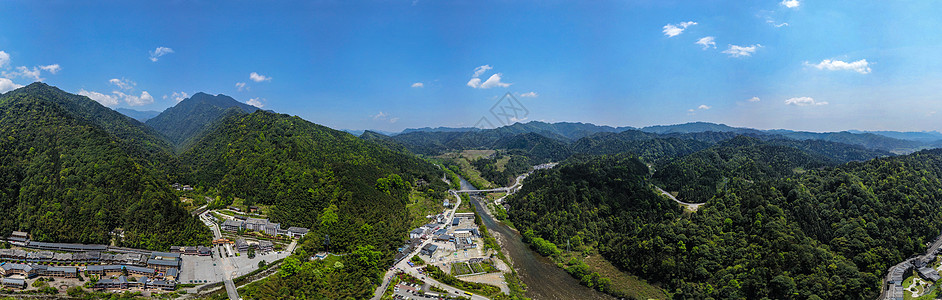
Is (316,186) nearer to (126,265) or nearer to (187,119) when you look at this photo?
(126,265)

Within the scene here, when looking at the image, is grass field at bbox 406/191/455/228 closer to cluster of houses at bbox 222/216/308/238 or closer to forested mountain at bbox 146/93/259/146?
cluster of houses at bbox 222/216/308/238

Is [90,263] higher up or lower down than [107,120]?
lower down

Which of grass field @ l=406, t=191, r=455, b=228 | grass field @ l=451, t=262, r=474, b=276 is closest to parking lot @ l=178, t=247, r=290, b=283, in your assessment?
grass field @ l=451, t=262, r=474, b=276

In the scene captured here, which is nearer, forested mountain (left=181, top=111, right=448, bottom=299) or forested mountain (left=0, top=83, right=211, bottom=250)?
forested mountain (left=181, top=111, right=448, bottom=299)

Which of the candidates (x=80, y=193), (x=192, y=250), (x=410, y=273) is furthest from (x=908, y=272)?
(x=80, y=193)

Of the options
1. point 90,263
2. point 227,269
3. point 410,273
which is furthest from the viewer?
point 410,273

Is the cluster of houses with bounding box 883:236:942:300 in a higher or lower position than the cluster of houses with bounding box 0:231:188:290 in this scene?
lower
